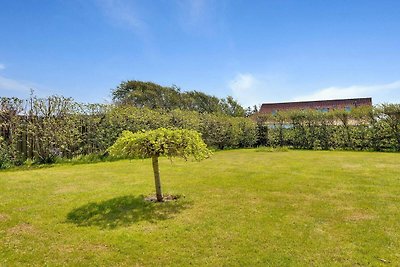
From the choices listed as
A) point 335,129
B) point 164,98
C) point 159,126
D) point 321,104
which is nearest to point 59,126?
point 159,126

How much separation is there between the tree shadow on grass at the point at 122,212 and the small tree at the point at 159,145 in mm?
447

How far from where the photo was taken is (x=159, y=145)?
555 centimetres

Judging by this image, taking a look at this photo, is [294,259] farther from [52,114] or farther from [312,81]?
[312,81]

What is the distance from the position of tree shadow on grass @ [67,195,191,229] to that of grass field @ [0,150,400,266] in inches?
0.7

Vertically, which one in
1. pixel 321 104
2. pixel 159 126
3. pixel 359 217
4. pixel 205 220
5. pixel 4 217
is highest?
pixel 321 104

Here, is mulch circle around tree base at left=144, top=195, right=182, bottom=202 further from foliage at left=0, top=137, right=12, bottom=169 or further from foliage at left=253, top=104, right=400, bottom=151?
foliage at left=253, top=104, right=400, bottom=151

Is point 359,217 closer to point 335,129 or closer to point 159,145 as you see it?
point 159,145

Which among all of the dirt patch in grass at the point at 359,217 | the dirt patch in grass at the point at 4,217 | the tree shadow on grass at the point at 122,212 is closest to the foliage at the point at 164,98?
the tree shadow on grass at the point at 122,212

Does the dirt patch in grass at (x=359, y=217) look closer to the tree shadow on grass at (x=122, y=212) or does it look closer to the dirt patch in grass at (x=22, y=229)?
the tree shadow on grass at (x=122, y=212)

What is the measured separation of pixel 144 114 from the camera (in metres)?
14.2

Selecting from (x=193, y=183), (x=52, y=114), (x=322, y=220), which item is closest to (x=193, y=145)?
(x=193, y=183)

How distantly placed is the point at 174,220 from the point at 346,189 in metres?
4.34

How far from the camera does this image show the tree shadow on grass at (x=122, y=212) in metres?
4.74

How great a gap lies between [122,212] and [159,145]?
1.42 m
